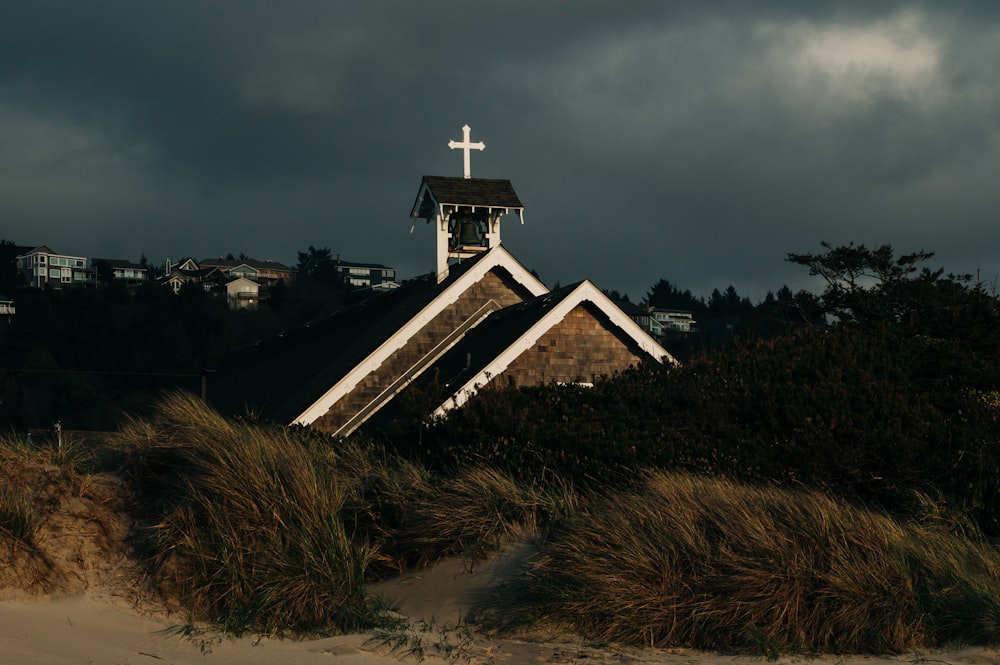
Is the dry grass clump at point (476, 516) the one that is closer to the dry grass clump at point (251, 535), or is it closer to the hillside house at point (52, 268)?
the dry grass clump at point (251, 535)

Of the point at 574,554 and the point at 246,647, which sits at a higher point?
the point at 574,554

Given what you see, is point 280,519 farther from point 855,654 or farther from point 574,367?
point 574,367

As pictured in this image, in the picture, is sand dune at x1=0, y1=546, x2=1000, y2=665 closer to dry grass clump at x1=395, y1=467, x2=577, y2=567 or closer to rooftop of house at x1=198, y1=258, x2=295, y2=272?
dry grass clump at x1=395, y1=467, x2=577, y2=567

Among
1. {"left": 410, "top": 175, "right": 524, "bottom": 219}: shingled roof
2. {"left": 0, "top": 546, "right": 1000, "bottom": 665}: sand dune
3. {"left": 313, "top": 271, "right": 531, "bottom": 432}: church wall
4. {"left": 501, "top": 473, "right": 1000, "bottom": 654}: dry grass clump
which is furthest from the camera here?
{"left": 410, "top": 175, "right": 524, "bottom": 219}: shingled roof

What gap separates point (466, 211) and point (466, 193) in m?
0.42

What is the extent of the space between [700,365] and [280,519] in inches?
254

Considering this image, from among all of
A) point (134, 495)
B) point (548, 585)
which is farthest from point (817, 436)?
point (134, 495)

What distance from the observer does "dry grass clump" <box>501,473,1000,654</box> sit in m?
9.68

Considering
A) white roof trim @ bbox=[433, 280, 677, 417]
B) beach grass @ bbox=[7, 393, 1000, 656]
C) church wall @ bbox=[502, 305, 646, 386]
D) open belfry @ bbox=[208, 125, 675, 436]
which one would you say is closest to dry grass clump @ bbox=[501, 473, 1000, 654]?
beach grass @ bbox=[7, 393, 1000, 656]

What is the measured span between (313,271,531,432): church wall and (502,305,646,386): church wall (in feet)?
11.1

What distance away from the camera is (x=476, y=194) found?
26.2 meters

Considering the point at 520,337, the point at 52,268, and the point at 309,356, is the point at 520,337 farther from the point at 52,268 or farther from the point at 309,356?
the point at 52,268

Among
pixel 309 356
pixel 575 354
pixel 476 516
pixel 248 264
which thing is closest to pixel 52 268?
pixel 248 264

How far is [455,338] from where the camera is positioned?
2356 cm
